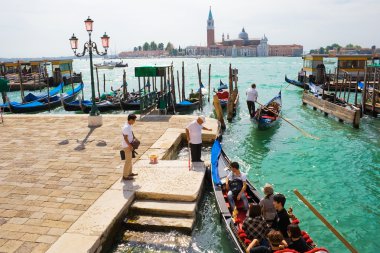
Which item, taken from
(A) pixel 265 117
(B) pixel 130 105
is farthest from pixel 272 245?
(B) pixel 130 105

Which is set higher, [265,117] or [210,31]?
[210,31]

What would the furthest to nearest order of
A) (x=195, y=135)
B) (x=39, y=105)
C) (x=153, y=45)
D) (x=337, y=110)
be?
(x=153, y=45), (x=39, y=105), (x=337, y=110), (x=195, y=135)

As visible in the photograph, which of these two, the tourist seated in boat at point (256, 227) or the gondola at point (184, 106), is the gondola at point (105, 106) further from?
the tourist seated in boat at point (256, 227)

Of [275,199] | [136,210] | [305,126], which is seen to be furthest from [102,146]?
[305,126]

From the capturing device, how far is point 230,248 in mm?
5141

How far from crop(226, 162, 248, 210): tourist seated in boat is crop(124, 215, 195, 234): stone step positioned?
2.47 feet

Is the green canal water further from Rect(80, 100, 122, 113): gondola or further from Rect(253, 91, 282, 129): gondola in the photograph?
Rect(80, 100, 122, 113): gondola

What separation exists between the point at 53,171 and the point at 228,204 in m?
3.49

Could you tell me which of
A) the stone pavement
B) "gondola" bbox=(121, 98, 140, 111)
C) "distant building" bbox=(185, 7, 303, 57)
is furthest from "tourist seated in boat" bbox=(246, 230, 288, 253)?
"distant building" bbox=(185, 7, 303, 57)

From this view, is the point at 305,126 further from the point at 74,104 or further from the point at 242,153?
the point at 74,104

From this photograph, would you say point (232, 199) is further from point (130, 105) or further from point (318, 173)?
point (130, 105)

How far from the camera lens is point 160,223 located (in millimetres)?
5242

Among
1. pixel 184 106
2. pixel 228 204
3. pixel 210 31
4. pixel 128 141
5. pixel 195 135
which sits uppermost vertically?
pixel 210 31

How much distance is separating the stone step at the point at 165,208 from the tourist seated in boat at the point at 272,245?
1.47 metres
